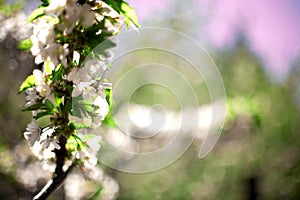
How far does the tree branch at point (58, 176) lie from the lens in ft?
2.27

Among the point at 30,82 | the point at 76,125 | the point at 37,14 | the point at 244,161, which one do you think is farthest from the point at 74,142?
the point at 244,161

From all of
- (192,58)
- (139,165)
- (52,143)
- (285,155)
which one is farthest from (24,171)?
(285,155)

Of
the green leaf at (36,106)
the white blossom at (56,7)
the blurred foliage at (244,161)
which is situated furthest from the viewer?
the blurred foliage at (244,161)

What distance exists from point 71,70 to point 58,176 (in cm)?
20

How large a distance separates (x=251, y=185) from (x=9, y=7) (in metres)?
2.80

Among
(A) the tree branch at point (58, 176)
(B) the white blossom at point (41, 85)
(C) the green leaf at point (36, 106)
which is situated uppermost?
(B) the white blossom at point (41, 85)

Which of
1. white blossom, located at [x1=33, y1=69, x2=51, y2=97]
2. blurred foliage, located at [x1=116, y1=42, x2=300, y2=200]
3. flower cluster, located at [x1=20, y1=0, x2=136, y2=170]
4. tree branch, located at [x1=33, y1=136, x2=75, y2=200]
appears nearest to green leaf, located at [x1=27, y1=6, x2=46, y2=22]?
flower cluster, located at [x1=20, y1=0, x2=136, y2=170]

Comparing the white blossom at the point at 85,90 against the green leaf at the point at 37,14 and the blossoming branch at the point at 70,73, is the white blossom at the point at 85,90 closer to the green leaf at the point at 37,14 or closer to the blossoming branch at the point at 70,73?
the blossoming branch at the point at 70,73

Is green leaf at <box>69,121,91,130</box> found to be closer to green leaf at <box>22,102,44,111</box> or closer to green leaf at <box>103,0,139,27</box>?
green leaf at <box>22,102,44,111</box>

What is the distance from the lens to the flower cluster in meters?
0.67

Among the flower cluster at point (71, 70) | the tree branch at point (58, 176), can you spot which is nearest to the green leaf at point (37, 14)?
the flower cluster at point (71, 70)

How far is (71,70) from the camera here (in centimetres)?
Result: 69

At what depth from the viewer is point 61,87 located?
73 centimetres

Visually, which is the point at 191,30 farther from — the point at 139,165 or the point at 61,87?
the point at 61,87
